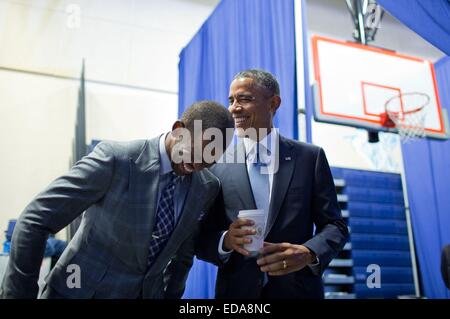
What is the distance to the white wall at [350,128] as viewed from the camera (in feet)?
14.8

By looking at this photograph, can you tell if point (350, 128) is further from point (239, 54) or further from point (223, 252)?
point (223, 252)

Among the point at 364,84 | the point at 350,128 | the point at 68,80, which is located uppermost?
the point at 68,80

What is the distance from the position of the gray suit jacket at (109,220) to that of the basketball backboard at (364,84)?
1.76 metres

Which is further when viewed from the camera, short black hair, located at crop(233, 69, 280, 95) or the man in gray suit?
short black hair, located at crop(233, 69, 280, 95)

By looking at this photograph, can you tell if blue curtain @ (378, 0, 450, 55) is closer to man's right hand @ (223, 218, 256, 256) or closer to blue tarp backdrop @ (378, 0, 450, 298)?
man's right hand @ (223, 218, 256, 256)

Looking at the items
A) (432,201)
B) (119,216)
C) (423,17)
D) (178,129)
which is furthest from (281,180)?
(432,201)

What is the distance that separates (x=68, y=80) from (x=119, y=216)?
3.12 metres

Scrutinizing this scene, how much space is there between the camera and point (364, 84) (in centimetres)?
306

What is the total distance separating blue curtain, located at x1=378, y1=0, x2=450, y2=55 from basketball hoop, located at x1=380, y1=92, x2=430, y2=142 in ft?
3.91

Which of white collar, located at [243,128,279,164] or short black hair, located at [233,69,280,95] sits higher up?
short black hair, located at [233,69,280,95]

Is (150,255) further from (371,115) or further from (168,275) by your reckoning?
(371,115)

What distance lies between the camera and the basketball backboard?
277 centimetres

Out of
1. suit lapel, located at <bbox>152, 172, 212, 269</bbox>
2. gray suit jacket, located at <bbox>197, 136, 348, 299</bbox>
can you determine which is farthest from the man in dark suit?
suit lapel, located at <bbox>152, 172, 212, 269</bbox>
